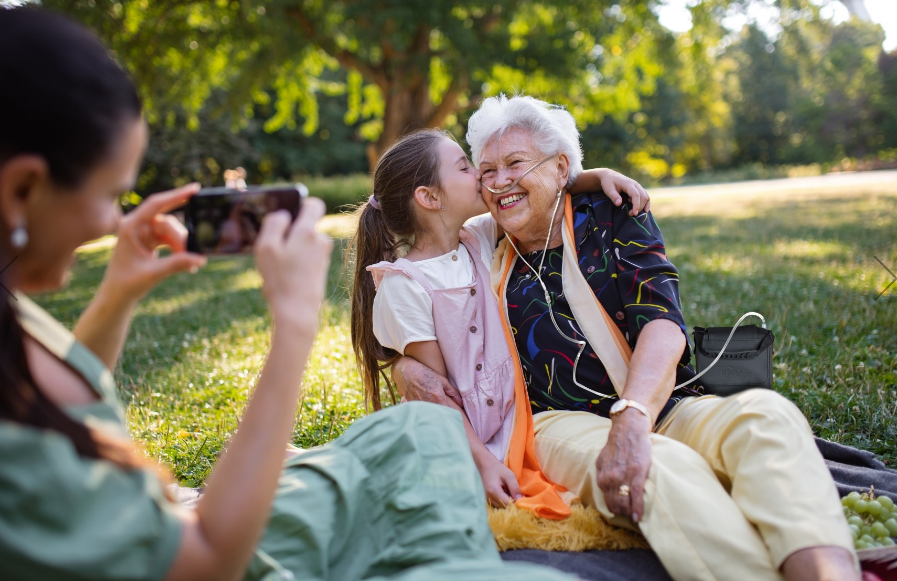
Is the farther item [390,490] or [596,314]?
[596,314]

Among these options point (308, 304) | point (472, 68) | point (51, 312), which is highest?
point (472, 68)

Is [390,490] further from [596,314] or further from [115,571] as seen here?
[596,314]

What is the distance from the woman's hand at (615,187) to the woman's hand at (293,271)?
6.43 ft

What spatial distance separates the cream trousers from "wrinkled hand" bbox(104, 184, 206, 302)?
169cm

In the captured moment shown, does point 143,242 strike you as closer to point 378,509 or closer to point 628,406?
point 378,509

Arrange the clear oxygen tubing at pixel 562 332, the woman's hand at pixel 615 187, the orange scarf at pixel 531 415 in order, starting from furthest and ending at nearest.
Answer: the woman's hand at pixel 615 187, the clear oxygen tubing at pixel 562 332, the orange scarf at pixel 531 415

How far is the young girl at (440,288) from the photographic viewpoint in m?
3.13

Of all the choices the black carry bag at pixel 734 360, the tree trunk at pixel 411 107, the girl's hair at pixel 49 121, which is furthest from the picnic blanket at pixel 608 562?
the tree trunk at pixel 411 107

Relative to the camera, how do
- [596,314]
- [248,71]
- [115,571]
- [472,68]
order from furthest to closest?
[248,71] < [472,68] < [596,314] < [115,571]

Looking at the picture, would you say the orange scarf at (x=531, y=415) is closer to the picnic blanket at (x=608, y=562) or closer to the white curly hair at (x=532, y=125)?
the picnic blanket at (x=608, y=562)

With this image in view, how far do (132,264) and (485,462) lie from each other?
1721 mm

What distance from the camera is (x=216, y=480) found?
1.37 metres

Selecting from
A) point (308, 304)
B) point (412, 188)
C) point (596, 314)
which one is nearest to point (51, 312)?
point (412, 188)

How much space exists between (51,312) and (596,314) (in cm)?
861
